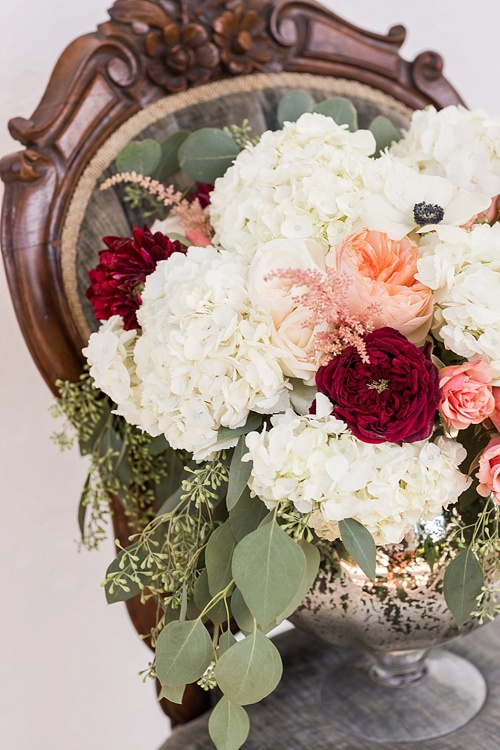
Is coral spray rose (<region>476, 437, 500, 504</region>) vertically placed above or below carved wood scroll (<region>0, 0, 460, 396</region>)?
below

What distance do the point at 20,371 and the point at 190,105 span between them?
0.37 metres

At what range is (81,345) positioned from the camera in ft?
2.73

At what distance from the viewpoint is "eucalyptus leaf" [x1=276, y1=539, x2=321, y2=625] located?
1.83 ft

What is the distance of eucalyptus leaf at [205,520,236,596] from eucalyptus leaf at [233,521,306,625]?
2.3 inches

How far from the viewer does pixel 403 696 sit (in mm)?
867

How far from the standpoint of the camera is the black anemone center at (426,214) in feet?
1.89

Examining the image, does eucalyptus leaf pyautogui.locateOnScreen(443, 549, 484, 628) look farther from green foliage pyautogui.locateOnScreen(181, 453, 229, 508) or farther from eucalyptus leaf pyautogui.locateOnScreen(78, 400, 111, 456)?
eucalyptus leaf pyautogui.locateOnScreen(78, 400, 111, 456)

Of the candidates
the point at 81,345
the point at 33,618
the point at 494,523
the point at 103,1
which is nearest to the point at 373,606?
the point at 494,523

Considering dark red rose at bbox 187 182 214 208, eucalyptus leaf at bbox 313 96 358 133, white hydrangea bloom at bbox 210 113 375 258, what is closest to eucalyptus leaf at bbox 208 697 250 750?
white hydrangea bloom at bbox 210 113 375 258

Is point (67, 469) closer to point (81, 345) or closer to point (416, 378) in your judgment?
Answer: point (81, 345)

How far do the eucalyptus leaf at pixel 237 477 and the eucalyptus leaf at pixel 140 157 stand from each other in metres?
0.37

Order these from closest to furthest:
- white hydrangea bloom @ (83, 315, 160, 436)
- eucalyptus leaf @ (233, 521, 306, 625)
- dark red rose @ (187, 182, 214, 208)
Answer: eucalyptus leaf @ (233, 521, 306, 625), white hydrangea bloom @ (83, 315, 160, 436), dark red rose @ (187, 182, 214, 208)

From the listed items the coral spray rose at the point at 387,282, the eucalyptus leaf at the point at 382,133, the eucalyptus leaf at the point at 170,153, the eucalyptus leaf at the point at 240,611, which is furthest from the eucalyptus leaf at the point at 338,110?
the eucalyptus leaf at the point at 240,611

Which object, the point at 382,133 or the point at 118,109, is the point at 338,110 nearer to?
the point at 382,133
